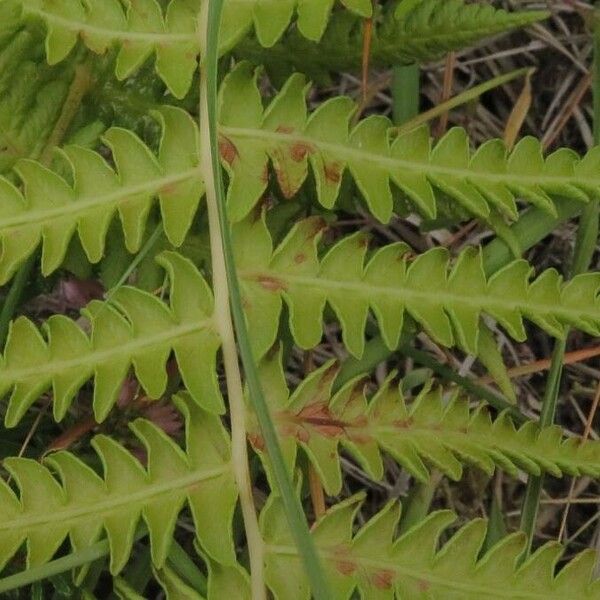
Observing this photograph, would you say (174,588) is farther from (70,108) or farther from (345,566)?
(70,108)

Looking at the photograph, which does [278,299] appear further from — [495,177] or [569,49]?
[569,49]

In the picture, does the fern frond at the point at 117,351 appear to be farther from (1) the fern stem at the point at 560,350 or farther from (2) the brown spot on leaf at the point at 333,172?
(1) the fern stem at the point at 560,350

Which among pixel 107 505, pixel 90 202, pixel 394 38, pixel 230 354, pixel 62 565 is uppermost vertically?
pixel 394 38

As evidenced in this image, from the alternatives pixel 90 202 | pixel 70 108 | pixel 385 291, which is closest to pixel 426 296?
pixel 385 291

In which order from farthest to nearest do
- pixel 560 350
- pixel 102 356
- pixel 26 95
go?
pixel 560 350, pixel 26 95, pixel 102 356

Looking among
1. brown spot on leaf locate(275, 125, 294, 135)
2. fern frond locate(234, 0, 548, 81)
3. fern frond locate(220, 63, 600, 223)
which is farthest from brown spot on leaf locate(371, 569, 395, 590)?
fern frond locate(234, 0, 548, 81)

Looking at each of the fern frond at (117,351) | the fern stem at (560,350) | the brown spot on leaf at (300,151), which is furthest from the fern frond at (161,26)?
the fern stem at (560,350)
